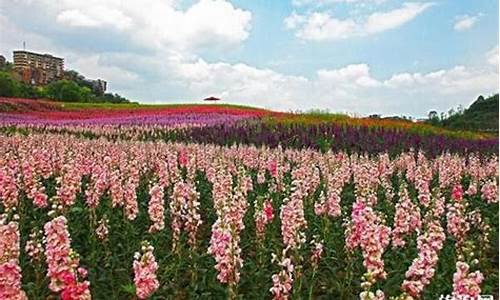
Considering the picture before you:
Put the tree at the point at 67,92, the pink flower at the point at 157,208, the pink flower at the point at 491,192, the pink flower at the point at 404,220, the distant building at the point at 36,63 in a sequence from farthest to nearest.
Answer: the tree at the point at 67,92
the distant building at the point at 36,63
the pink flower at the point at 491,192
the pink flower at the point at 157,208
the pink flower at the point at 404,220

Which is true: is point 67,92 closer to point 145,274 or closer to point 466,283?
point 145,274

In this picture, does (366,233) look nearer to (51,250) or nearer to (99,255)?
(51,250)

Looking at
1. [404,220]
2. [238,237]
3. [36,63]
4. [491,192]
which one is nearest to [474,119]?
[491,192]

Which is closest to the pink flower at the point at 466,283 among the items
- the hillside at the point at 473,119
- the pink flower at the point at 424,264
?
the pink flower at the point at 424,264

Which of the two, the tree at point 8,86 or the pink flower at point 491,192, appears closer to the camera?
the pink flower at point 491,192

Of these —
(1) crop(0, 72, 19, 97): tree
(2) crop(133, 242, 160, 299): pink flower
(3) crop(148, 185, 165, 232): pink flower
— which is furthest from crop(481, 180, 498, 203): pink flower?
(1) crop(0, 72, 19, 97): tree

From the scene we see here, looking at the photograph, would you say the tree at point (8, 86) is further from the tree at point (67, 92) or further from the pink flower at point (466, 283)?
the pink flower at point (466, 283)

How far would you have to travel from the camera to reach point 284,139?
42.5 ft

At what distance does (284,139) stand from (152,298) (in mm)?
9300

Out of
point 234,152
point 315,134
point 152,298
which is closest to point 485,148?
point 315,134

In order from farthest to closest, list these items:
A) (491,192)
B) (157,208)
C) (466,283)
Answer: (491,192) < (157,208) < (466,283)

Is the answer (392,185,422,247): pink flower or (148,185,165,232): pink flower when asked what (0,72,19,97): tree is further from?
(392,185,422,247): pink flower

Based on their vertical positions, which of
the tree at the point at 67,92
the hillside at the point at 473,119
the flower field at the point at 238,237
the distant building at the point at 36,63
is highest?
the distant building at the point at 36,63

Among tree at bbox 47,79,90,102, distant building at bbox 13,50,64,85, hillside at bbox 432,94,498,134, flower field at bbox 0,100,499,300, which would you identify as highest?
distant building at bbox 13,50,64,85
